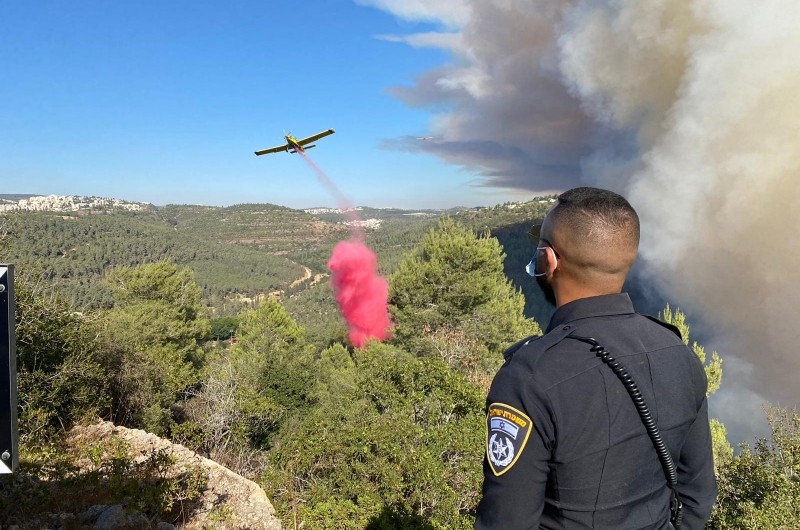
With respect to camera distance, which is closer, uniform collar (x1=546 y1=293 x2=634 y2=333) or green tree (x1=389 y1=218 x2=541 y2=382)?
uniform collar (x1=546 y1=293 x2=634 y2=333)

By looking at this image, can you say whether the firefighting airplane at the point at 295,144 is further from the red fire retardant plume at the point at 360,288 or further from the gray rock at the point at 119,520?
the gray rock at the point at 119,520

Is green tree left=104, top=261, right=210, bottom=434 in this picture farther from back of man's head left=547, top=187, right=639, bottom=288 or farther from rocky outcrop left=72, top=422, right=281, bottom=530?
back of man's head left=547, top=187, right=639, bottom=288

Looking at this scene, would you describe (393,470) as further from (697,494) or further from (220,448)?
Result: (220,448)

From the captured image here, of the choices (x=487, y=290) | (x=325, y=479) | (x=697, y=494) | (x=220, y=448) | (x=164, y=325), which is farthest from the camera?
(x=164, y=325)

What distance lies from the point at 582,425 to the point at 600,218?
718 mm

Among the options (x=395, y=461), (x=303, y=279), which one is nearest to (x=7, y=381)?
(x=395, y=461)

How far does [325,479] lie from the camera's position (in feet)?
24.1

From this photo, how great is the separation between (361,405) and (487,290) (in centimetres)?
1103

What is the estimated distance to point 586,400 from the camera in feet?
4.51

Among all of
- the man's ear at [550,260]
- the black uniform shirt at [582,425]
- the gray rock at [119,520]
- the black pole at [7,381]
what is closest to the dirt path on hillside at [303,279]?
the gray rock at [119,520]

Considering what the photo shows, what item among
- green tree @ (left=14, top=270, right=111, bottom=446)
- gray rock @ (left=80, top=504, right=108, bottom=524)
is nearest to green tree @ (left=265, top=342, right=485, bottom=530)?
gray rock @ (left=80, top=504, right=108, bottom=524)

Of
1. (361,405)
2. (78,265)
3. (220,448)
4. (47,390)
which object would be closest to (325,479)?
(361,405)

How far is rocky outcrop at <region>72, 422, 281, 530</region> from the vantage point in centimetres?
564

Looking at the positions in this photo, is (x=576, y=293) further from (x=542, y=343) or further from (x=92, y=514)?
(x=92, y=514)
